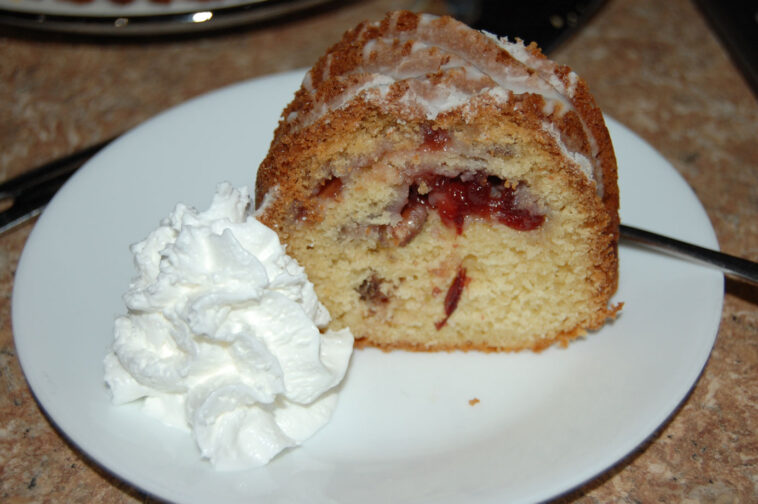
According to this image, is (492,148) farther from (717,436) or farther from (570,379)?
(717,436)

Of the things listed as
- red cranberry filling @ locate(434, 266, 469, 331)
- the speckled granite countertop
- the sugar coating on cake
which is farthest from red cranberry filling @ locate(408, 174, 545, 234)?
the speckled granite countertop

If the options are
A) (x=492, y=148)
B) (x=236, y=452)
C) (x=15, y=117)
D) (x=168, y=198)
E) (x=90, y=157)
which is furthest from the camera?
(x=15, y=117)

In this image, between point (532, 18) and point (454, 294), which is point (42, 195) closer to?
point (454, 294)

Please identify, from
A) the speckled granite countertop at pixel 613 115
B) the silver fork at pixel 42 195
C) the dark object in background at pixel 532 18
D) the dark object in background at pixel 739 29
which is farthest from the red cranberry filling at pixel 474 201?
the dark object in background at pixel 739 29

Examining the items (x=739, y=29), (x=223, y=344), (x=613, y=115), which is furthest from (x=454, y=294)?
(x=739, y=29)

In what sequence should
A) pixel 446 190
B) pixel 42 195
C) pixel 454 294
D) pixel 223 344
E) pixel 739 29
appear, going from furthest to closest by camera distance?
pixel 739 29 < pixel 42 195 < pixel 454 294 < pixel 446 190 < pixel 223 344

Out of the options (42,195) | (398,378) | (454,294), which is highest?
(42,195)

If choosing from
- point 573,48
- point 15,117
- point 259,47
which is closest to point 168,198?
point 15,117

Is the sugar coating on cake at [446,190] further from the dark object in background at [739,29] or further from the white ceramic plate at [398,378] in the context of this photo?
the dark object in background at [739,29]
